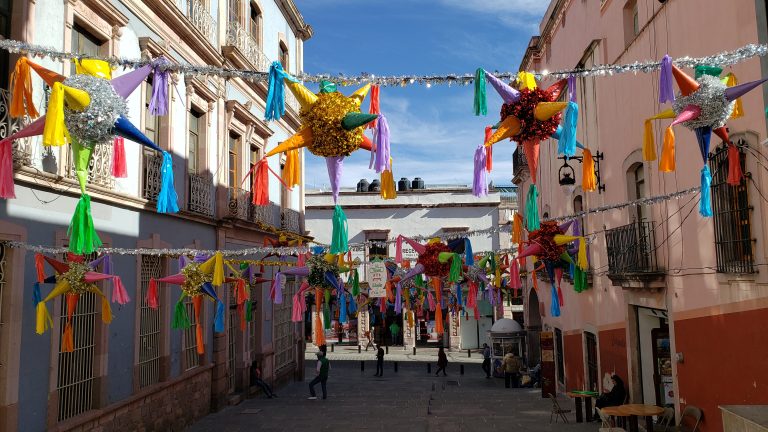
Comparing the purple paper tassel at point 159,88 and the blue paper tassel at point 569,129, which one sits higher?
the purple paper tassel at point 159,88

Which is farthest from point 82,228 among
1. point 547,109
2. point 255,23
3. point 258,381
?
point 255,23

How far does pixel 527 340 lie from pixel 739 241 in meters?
17.2

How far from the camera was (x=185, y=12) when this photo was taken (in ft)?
44.0

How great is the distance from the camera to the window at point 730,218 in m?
7.46

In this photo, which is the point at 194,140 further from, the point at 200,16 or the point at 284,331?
the point at 284,331

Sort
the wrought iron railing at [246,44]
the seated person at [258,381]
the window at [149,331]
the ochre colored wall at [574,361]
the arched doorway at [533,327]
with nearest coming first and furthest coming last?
the window at [149,331]
the ochre colored wall at [574,361]
the wrought iron railing at [246,44]
the seated person at [258,381]
the arched doorway at [533,327]

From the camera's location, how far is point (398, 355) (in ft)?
105

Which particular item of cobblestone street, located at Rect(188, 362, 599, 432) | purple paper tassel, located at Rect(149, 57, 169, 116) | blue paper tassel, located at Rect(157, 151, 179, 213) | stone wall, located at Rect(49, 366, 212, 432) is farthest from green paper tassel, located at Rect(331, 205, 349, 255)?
cobblestone street, located at Rect(188, 362, 599, 432)

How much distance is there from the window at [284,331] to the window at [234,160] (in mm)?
5298

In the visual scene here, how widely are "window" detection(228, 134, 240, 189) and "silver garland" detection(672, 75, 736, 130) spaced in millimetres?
13172

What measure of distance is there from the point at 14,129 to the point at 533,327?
2060 centimetres

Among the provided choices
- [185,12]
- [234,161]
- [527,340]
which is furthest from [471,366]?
[185,12]

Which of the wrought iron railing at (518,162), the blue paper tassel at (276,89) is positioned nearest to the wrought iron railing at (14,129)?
the blue paper tassel at (276,89)

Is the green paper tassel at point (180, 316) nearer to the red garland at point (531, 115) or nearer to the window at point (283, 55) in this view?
the red garland at point (531, 115)
